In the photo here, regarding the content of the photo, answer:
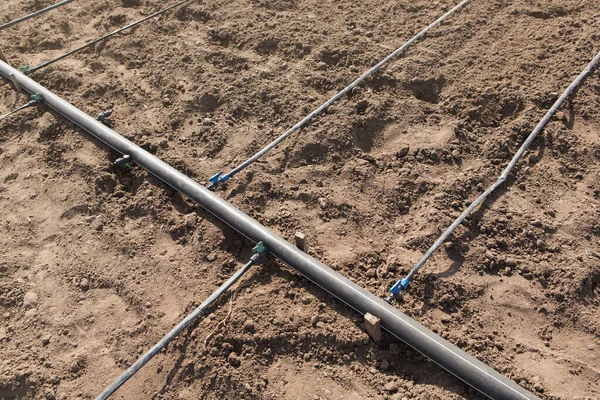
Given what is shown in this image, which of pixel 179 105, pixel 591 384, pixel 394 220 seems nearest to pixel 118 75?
pixel 179 105

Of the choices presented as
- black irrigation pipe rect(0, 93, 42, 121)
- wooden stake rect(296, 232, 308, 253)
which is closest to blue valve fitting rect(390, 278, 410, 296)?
wooden stake rect(296, 232, 308, 253)

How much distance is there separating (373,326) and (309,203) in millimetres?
963

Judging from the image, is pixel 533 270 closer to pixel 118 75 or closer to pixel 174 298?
pixel 174 298

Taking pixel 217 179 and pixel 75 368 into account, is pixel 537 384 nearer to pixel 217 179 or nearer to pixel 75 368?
pixel 217 179

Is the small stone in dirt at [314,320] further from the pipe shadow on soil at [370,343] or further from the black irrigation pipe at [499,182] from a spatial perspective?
the black irrigation pipe at [499,182]

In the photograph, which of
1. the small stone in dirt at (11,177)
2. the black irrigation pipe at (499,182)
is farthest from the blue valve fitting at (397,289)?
the small stone in dirt at (11,177)

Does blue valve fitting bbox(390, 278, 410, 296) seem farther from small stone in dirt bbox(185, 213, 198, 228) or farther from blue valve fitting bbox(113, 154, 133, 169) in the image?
blue valve fitting bbox(113, 154, 133, 169)

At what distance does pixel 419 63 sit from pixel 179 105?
69.6 inches

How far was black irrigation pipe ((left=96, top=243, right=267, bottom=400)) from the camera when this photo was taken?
241 cm

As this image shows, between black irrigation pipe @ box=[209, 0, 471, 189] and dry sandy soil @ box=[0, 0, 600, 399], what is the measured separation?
2.4 inches

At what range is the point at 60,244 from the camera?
324cm

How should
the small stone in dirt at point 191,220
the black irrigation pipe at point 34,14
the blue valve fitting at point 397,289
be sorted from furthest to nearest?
the black irrigation pipe at point 34,14 → the small stone in dirt at point 191,220 → the blue valve fitting at point 397,289

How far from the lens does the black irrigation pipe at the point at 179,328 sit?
2.41 metres

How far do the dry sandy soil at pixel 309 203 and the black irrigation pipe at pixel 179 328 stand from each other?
0.08 meters
